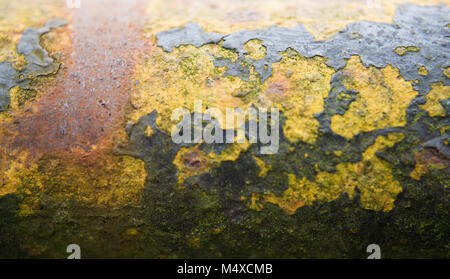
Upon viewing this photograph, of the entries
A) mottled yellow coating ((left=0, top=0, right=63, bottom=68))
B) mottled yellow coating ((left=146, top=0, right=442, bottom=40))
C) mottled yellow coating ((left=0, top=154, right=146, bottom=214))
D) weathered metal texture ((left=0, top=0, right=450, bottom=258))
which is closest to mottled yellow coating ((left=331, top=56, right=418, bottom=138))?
weathered metal texture ((left=0, top=0, right=450, bottom=258))

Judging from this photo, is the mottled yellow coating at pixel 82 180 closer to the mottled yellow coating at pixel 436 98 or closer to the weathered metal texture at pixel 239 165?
the weathered metal texture at pixel 239 165

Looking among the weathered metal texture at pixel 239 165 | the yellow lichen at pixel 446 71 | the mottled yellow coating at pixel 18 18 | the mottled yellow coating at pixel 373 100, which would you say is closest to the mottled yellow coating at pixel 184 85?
the weathered metal texture at pixel 239 165

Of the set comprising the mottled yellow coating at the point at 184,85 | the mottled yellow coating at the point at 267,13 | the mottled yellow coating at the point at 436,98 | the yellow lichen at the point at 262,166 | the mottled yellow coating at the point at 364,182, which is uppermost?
the mottled yellow coating at the point at 267,13

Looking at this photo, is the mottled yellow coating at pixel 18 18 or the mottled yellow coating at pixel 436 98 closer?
the mottled yellow coating at pixel 436 98

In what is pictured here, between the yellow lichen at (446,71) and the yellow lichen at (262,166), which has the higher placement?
the yellow lichen at (446,71)

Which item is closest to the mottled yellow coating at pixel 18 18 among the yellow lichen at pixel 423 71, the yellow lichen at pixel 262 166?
the yellow lichen at pixel 262 166

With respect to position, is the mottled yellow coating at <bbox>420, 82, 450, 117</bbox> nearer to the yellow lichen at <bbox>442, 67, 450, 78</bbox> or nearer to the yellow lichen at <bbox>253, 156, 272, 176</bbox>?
the yellow lichen at <bbox>442, 67, 450, 78</bbox>
